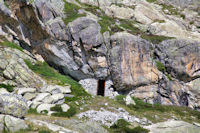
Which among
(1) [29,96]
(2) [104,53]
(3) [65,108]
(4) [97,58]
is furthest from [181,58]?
(1) [29,96]

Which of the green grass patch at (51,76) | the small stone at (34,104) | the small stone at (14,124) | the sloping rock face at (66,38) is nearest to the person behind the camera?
the small stone at (14,124)

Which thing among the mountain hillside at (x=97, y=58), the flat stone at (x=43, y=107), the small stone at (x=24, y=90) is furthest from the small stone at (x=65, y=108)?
the small stone at (x=24, y=90)

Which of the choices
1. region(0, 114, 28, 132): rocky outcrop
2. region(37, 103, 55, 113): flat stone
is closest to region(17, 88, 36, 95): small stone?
region(37, 103, 55, 113): flat stone

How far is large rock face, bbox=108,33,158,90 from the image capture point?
26062mm

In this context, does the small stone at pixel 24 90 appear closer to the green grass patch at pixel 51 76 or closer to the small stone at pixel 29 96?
the small stone at pixel 29 96

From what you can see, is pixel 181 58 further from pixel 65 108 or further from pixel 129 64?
pixel 65 108

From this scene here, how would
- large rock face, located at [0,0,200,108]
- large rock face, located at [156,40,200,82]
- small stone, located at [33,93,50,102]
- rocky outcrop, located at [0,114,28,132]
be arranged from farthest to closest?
large rock face, located at [156,40,200,82] < large rock face, located at [0,0,200,108] < small stone, located at [33,93,50,102] < rocky outcrop, located at [0,114,28,132]

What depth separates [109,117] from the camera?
1593 centimetres

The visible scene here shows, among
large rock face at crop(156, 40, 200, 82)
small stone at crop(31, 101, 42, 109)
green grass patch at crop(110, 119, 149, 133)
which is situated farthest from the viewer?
large rock face at crop(156, 40, 200, 82)

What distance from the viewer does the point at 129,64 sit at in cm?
2628

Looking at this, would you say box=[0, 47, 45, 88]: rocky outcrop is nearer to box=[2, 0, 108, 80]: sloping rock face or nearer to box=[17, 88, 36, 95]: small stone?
box=[17, 88, 36, 95]: small stone

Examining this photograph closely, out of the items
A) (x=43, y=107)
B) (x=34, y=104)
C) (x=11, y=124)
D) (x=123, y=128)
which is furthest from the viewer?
(x=34, y=104)

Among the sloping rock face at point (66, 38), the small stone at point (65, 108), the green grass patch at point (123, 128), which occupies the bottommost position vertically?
the green grass patch at point (123, 128)

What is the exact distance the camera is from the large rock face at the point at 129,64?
2606 cm
